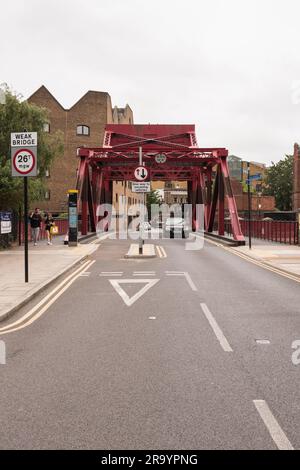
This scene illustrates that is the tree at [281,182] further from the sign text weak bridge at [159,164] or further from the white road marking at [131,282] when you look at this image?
the white road marking at [131,282]

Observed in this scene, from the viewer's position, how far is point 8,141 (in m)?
23.6

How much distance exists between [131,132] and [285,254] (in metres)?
24.6

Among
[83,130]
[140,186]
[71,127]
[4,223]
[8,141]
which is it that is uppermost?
[71,127]

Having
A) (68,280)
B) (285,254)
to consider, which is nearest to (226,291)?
(68,280)

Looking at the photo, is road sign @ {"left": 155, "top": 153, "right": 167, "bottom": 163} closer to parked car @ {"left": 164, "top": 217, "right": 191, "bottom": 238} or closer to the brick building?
parked car @ {"left": 164, "top": 217, "right": 191, "bottom": 238}

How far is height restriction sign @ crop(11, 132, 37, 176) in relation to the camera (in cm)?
1191

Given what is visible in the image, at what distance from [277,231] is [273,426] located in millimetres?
26775

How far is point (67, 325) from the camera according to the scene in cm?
796

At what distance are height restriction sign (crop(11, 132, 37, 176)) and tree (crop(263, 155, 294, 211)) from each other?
8751 centimetres

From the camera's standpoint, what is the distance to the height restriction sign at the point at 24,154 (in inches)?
469

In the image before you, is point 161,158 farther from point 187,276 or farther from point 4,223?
point 187,276

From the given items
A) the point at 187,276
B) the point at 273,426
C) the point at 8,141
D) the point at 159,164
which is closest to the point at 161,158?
the point at 159,164

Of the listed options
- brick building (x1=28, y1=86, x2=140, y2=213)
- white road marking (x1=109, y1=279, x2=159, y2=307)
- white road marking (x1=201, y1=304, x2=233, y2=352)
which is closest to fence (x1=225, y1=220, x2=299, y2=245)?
white road marking (x1=109, y1=279, x2=159, y2=307)

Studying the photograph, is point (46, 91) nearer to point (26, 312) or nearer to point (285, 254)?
point (285, 254)
